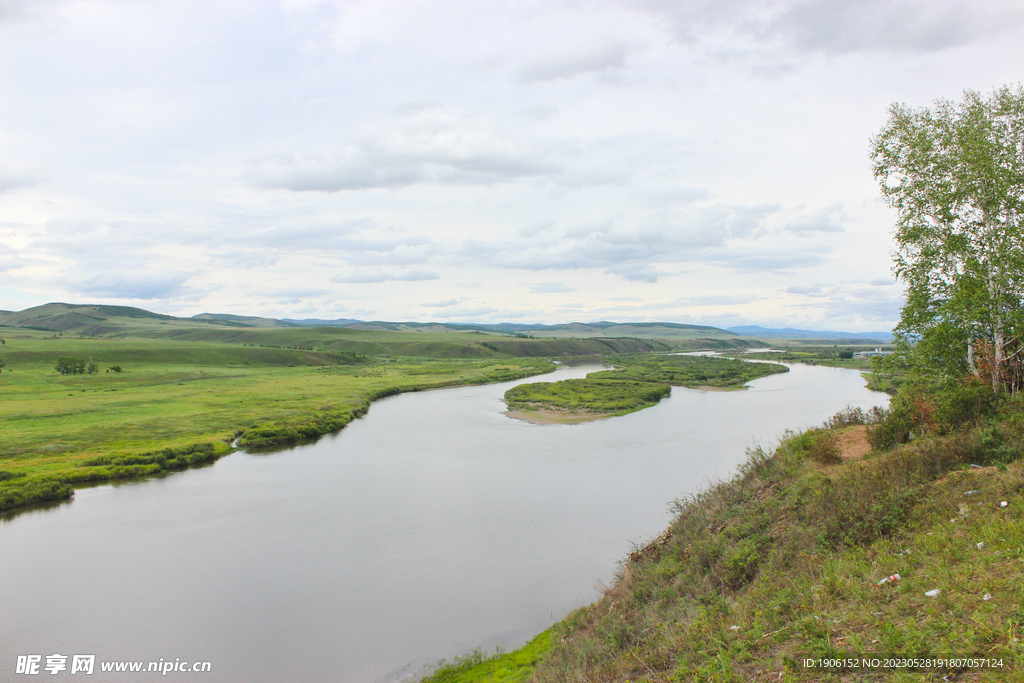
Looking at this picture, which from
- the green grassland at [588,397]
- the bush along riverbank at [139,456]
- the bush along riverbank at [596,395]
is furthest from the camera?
the green grassland at [588,397]

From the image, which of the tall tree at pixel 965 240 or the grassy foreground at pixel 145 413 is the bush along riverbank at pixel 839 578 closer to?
the tall tree at pixel 965 240

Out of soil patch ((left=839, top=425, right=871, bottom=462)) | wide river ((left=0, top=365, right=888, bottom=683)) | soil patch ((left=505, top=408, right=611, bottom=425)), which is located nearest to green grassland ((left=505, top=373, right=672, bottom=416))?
soil patch ((left=505, top=408, right=611, bottom=425))

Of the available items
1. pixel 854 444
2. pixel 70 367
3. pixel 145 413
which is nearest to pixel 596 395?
pixel 145 413

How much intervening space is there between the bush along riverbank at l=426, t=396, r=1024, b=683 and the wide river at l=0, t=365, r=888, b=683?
3.20 metres

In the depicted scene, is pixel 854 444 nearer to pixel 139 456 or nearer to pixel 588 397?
pixel 139 456

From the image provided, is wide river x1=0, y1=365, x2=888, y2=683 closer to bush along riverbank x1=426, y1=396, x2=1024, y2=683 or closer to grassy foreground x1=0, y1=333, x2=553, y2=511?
grassy foreground x1=0, y1=333, x2=553, y2=511

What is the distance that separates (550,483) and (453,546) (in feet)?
30.2

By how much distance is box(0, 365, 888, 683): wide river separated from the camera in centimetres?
1457

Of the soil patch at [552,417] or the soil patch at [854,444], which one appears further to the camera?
the soil patch at [552,417]

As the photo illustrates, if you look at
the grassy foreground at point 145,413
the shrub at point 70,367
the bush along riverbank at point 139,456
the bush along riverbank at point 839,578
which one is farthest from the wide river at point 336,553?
the shrub at point 70,367

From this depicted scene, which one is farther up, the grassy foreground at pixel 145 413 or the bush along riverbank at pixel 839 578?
the bush along riverbank at pixel 839 578

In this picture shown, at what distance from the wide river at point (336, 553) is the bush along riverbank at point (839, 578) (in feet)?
10.5

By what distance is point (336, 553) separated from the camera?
794 inches

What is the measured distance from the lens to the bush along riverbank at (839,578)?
6.55 metres
